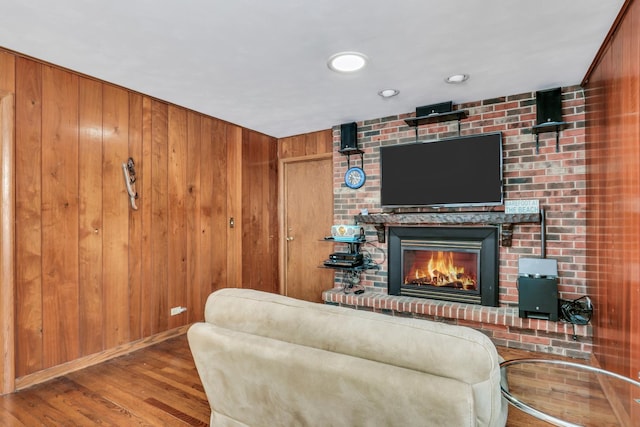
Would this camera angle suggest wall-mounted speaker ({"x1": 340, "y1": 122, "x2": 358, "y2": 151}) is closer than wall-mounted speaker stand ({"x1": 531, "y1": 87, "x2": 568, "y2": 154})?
No

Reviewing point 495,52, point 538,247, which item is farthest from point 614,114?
point 538,247

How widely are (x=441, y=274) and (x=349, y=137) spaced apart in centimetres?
179

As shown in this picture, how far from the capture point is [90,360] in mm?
2639

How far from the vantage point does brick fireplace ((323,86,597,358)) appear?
2.89 meters

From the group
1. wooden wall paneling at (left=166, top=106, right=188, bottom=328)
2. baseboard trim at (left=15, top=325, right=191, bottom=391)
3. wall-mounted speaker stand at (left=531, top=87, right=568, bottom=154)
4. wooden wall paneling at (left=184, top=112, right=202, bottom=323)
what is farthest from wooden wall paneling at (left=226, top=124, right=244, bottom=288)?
wall-mounted speaker stand at (left=531, top=87, right=568, bottom=154)

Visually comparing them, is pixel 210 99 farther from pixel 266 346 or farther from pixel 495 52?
pixel 266 346

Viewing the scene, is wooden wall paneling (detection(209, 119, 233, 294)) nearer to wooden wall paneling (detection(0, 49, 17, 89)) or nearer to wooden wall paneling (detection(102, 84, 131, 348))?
wooden wall paneling (detection(102, 84, 131, 348))

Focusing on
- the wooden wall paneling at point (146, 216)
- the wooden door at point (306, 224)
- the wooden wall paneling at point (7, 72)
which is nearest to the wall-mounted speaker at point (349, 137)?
the wooden door at point (306, 224)

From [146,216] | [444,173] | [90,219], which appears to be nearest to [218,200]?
[146,216]

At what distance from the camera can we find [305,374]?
1100 millimetres

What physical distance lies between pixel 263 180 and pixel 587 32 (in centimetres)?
345

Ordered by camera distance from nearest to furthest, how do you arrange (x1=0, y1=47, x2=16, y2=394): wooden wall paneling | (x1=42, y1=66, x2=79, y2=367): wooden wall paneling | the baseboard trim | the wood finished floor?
the wood finished floor
(x1=0, y1=47, x2=16, y2=394): wooden wall paneling
the baseboard trim
(x1=42, y1=66, x2=79, y2=367): wooden wall paneling

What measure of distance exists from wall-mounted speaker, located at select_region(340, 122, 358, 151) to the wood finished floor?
8.62 feet

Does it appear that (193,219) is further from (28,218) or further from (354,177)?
(354,177)
